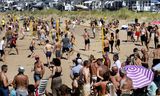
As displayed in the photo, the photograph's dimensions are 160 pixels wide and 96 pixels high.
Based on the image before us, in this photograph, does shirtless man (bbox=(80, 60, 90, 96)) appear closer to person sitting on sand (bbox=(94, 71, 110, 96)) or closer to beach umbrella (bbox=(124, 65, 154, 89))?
person sitting on sand (bbox=(94, 71, 110, 96))

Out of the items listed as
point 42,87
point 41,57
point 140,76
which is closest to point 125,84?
point 140,76

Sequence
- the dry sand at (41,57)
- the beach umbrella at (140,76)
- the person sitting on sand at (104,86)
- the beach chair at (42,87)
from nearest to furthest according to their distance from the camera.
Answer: the person sitting on sand at (104,86)
the beach umbrella at (140,76)
the beach chair at (42,87)
the dry sand at (41,57)

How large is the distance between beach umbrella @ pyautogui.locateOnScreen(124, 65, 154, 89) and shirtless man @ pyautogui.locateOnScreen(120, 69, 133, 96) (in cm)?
10

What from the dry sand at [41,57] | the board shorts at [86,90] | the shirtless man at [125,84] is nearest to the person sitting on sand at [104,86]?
the shirtless man at [125,84]

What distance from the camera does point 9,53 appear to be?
80.9 ft

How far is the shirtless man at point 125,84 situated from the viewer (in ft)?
30.7

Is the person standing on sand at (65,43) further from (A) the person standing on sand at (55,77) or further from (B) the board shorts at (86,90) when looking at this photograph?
(B) the board shorts at (86,90)

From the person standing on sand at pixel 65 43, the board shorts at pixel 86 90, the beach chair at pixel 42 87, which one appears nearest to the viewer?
the beach chair at pixel 42 87

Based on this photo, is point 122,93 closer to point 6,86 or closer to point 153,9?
point 6,86

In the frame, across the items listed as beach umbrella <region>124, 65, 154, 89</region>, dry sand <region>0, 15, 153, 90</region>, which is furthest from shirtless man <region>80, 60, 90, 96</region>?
dry sand <region>0, 15, 153, 90</region>

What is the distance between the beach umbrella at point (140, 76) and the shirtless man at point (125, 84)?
0.10 m

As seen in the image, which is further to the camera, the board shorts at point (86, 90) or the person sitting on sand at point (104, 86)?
the board shorts at point (86, 90)

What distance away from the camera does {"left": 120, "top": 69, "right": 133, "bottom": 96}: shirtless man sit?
9359 mm

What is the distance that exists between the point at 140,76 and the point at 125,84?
→ 1.16ft
